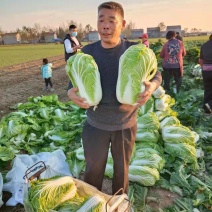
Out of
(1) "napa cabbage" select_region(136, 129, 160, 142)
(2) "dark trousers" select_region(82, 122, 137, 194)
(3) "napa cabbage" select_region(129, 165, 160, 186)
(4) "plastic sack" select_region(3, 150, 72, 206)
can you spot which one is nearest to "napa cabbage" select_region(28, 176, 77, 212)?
(2) "dark trousers" select_region(82, 122, 137, 194)

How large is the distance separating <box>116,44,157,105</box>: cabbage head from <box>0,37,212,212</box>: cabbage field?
1.52 metres

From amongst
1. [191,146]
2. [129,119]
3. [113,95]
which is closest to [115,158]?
[129,119]

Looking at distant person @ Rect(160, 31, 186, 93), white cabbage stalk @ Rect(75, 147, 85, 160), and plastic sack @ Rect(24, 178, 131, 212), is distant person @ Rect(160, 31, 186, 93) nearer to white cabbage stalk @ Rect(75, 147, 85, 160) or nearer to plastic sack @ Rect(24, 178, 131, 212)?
white cabbage stalk @ Rect(75, 147, 85, 160)

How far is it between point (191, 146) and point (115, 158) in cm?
186

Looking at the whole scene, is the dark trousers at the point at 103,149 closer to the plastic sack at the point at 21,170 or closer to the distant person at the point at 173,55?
the plastic sack at the point at 21,170

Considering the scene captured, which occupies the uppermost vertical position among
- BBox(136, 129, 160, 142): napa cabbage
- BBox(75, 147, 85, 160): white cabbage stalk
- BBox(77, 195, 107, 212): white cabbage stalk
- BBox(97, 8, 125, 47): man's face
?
BBox(97, 8, 125, 47): man's face

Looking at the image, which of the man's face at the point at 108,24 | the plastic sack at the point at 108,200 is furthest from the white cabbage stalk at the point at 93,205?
the man's face at the point at 108,24

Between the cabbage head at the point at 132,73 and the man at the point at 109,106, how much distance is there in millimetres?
68

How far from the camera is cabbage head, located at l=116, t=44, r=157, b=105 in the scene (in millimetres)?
2351

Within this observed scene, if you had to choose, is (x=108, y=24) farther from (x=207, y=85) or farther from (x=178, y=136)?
(x=207, y=85)

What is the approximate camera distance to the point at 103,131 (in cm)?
259

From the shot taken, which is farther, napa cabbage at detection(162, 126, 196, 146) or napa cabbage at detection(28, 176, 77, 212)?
napa cabbage at detection(162, 126, 196, 146)

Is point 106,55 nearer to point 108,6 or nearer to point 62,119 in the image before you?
point 108,6

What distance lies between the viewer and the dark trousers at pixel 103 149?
2623 millimetres
